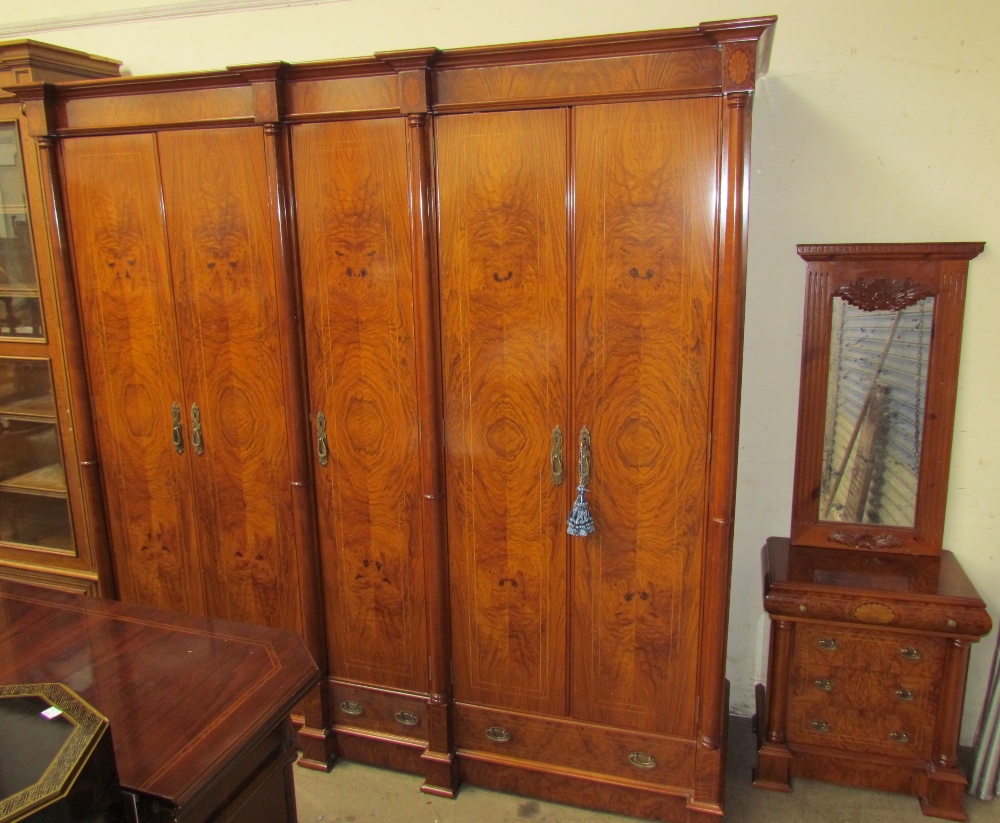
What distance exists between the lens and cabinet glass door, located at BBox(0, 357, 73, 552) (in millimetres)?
2918

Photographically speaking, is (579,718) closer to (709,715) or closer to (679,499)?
(709,715)

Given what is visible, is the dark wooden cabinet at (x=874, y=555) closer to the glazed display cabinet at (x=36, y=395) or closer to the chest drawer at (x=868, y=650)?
the chest drawer at (x=868, y=650)

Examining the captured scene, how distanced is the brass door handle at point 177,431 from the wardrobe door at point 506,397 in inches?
39.4

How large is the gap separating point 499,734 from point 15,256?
2535mm

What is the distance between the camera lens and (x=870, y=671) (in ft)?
7.79

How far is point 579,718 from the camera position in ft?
7.83

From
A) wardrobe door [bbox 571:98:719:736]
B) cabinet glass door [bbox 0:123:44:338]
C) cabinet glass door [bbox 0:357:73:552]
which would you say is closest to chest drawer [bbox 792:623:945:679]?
wardrobe door [bbox 571:98:719:736]

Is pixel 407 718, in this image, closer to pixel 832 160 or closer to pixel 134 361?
pixel 134 361

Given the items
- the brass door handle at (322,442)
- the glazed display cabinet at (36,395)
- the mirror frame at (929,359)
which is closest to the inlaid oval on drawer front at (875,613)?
the mirror frame at (929,359)

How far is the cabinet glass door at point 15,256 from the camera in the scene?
274cm

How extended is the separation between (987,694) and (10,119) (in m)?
3.94

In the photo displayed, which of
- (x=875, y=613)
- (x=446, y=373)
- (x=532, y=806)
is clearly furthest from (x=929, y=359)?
(x=532, y=806)

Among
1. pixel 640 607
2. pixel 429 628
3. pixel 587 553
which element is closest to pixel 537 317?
pixel 587 553

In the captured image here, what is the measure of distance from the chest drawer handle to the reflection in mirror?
1329 mm
